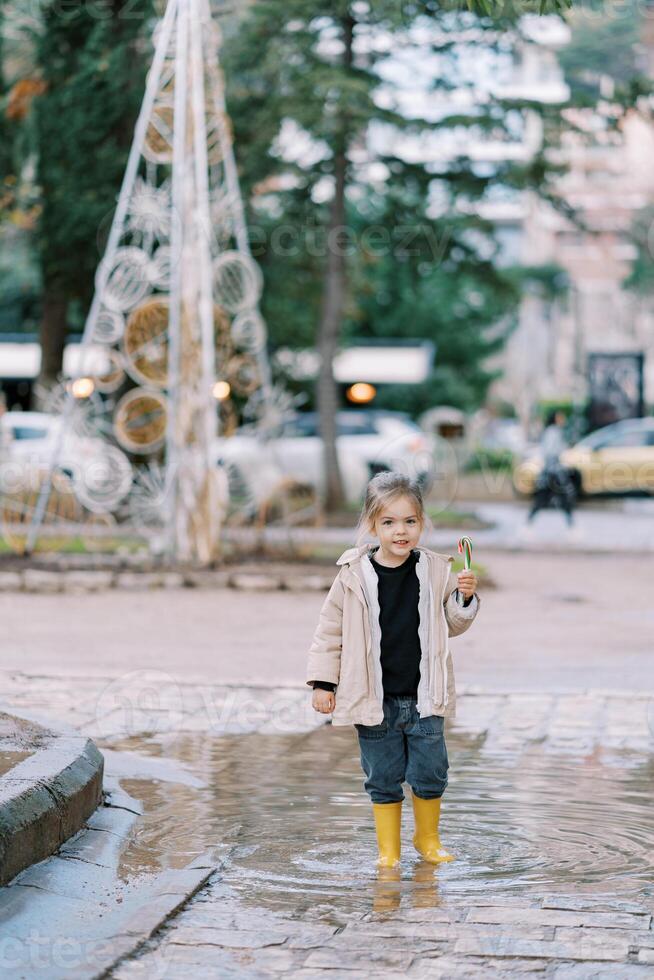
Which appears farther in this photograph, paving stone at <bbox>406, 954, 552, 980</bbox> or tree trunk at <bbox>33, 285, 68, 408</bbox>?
tree trunk at <bbox>33, 285, 68, 408</bbox>

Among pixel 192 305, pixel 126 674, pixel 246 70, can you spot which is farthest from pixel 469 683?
pixel 246 70

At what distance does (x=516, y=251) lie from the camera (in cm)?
11000

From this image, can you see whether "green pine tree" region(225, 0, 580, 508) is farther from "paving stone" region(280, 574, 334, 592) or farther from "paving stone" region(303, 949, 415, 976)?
"paving stone" region(303, 949, 415, 976)

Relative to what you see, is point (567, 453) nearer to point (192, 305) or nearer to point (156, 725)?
point (192, 305)

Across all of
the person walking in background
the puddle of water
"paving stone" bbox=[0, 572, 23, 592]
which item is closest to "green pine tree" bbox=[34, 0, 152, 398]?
the person walking in background

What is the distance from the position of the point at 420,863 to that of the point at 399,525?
1.10 meters

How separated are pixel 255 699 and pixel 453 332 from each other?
41.5 meters

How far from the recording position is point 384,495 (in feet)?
18.8

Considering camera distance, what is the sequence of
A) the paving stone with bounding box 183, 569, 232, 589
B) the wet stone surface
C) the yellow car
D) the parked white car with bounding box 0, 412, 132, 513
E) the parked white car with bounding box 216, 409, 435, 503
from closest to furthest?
the wet stone surface
the paving stone with bounding box 183, 569, 232, 589
the parked white car with bounding box 0, 412, 132, 513
the parked white car with bounding box 216, 409, 435, 503
the yellow car

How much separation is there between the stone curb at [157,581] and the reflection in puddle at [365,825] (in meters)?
6.92

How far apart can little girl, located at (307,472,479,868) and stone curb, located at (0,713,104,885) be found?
2.99ft

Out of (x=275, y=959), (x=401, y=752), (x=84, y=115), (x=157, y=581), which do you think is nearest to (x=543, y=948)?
(x=275, y=959)

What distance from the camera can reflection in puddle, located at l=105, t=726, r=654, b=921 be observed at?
17.9ft

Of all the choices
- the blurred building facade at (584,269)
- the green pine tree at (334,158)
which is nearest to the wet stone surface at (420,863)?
the green pine tree at (334,158)
